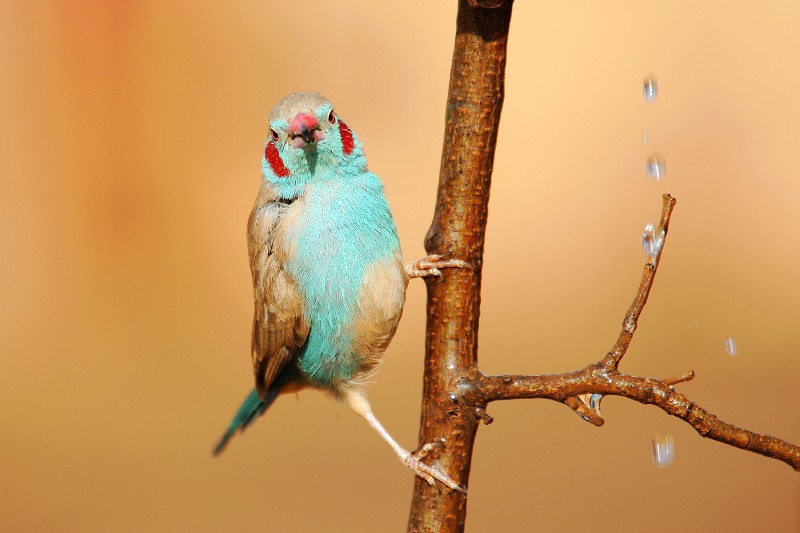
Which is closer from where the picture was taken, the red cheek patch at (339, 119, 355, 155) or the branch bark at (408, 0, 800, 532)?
the branch bark at (408, 0, 800, 532)

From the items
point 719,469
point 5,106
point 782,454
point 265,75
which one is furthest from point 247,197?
point 782,454

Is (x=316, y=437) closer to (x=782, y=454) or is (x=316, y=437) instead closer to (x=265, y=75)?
(x=265, y=75)

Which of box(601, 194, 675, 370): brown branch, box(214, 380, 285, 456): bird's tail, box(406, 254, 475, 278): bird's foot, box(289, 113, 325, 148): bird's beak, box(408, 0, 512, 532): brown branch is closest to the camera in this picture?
box(601, 194, 675, 370): brown branch

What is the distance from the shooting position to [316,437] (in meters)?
→ 6.22

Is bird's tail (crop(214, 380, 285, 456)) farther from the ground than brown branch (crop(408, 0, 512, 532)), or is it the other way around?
brown branch (crop(408, 0, 512, 532))

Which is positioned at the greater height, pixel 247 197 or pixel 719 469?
pixel 247 197

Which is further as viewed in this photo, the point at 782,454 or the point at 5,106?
the point at 5,106

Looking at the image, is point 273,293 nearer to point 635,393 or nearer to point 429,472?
point 429,472

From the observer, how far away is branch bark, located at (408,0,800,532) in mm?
1889

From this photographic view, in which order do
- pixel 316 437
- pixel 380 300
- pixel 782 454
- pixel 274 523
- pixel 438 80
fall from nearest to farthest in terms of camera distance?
1. pixel 782 454
2. pixel 380 300
3. pixel 274 523
4. pixel 316 437
5. pixel 438 80

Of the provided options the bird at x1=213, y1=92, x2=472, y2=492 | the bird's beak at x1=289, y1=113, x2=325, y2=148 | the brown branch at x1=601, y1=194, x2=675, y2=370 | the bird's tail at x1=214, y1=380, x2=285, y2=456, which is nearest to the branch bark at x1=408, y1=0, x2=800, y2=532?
the brown branch at x1=601, y1=194, x2=675, y2=370

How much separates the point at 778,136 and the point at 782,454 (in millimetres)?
5268

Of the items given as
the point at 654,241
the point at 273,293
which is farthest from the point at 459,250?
the point at 273,293

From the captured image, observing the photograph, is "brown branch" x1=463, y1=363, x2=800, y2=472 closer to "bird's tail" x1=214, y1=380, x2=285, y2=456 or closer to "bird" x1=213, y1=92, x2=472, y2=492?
"bird" x1=213, y1=92, x2=472, y2=492
